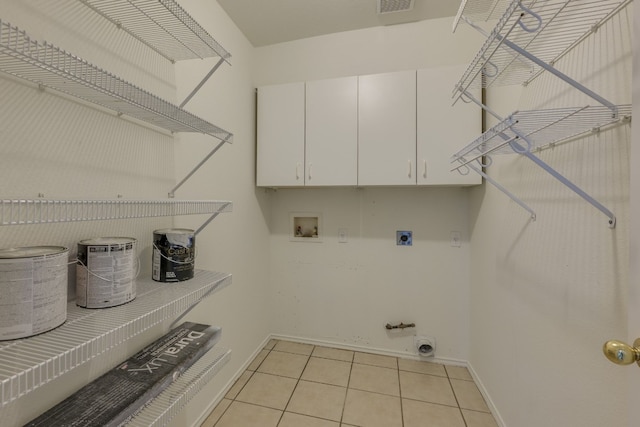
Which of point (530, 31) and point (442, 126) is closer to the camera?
point (530, 31)

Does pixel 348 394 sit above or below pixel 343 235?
below

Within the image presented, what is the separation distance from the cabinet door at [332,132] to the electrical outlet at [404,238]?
0.62m

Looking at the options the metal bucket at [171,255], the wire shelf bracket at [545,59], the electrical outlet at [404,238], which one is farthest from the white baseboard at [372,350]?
the metal bucket at [171,255]

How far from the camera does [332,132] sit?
204 centimetres

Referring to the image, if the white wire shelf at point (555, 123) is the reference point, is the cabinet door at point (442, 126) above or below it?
above

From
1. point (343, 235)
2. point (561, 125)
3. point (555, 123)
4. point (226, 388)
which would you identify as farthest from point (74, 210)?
point (343, 235)

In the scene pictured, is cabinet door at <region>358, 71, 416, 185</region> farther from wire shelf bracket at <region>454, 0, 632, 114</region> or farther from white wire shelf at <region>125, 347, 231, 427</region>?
white wire shelf at <region>125, 347, 231, 427</region>

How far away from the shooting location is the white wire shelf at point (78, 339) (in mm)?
520

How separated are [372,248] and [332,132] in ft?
3.25

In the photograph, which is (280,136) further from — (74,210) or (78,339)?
(78,339)

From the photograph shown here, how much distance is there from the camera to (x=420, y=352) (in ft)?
7.14

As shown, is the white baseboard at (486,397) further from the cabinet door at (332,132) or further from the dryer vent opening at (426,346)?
the cabinet door at (332,132)

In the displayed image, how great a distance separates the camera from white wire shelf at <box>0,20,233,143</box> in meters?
0.55

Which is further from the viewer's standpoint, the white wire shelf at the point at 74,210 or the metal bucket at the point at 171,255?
the metal bucket at the point at 171,255
